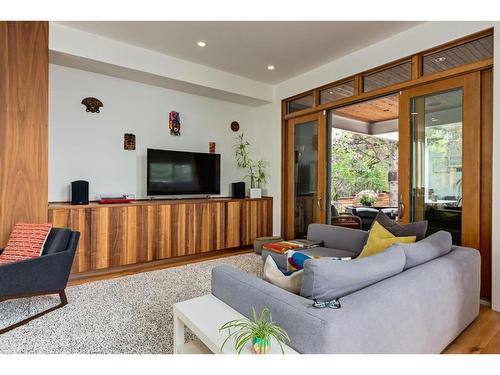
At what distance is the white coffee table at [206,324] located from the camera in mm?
1295

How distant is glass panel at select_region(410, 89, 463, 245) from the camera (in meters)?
3.12

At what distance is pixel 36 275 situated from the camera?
2.38m

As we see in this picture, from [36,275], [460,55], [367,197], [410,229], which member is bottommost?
[36,275]

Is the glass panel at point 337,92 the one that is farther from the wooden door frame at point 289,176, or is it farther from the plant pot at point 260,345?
the plant pot at point 260,345

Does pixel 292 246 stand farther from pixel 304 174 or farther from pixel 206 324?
pixel 206 324

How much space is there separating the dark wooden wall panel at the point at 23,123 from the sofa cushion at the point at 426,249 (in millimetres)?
3495

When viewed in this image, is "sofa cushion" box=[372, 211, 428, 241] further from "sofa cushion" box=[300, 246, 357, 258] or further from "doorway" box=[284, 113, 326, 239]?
"doorway" box=[284, 113, 326, 239]

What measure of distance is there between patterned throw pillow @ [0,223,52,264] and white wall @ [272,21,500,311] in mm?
3527

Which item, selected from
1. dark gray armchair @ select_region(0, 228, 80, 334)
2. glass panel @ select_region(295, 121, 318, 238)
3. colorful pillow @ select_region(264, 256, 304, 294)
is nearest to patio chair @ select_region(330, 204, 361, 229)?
glass panel @ select_region(295, 121, 318, 238)

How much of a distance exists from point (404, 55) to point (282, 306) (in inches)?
133

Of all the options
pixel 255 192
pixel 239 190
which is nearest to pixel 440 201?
pixel 255 192

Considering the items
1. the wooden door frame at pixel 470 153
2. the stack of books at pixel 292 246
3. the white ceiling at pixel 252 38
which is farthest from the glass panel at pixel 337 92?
the stack of books at pixel 292 246
